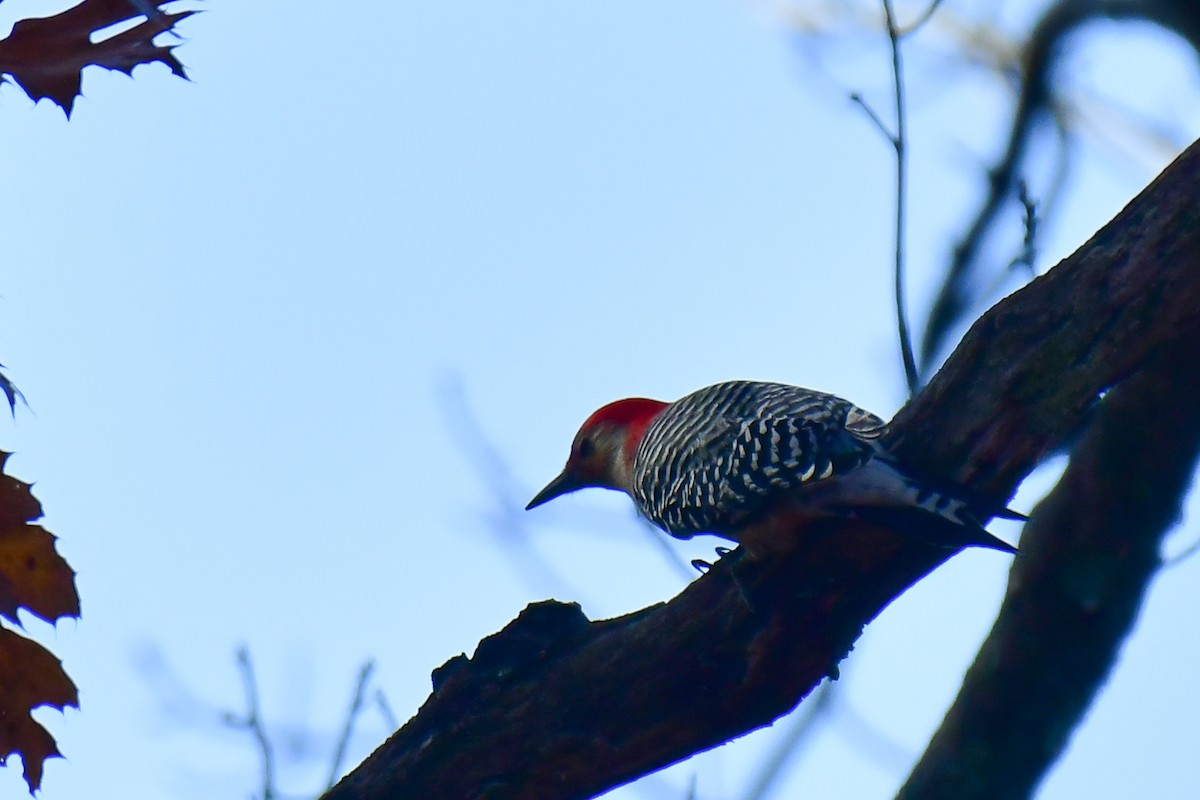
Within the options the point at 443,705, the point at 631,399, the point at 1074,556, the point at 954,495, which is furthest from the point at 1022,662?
the point at 631,399

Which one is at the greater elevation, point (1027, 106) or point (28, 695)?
point (1027, 106)

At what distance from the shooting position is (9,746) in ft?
9.47

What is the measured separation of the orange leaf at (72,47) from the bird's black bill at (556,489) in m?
4.11

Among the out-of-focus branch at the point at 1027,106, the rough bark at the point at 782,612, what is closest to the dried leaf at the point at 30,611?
the rough bark at the point at 782,612

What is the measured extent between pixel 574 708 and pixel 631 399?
2738 millimetres

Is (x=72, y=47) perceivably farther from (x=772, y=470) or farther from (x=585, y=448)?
(x=585, y=448)

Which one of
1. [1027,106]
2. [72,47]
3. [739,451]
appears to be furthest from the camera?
[1027,106]

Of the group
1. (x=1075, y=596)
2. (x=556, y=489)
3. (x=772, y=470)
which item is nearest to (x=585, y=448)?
(x=556, y=489)

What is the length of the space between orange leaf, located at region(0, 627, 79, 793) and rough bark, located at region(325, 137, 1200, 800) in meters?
1.17

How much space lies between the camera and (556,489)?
677 cm

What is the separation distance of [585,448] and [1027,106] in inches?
102

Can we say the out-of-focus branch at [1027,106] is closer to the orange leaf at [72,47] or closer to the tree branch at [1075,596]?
the tree branch at [1075,596]

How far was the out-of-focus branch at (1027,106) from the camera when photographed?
16.3ft

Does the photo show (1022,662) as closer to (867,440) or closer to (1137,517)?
(1137,517)
